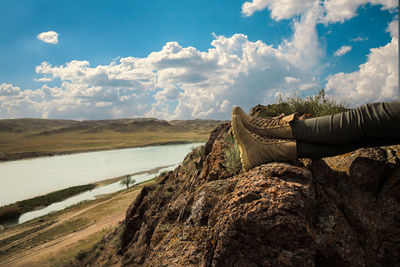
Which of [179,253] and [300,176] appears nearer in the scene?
[300,176]

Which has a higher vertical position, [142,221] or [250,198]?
[250,198]

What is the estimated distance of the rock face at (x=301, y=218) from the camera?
2324 millimetres

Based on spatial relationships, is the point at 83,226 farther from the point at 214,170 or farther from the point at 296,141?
the point at 296,141

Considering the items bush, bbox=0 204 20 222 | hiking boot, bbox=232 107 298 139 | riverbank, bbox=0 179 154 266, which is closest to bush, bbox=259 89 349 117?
hiking boot, bbox=232 107 298 139

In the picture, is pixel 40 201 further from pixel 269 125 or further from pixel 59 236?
pixel 269 125

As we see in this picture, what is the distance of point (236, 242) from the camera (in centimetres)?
247

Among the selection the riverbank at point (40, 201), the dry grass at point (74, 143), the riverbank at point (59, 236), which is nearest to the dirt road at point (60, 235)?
the riverbank at point (59, 236)

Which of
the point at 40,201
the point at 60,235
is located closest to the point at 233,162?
the point at 60,235

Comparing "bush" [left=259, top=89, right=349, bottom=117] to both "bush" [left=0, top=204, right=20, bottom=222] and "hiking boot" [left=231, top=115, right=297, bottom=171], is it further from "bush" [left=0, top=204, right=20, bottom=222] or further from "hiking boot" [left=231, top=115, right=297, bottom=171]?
"bush" [left=0, top=204, right=20, bottom=222]

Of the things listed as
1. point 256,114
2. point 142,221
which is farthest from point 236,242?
point 142,221

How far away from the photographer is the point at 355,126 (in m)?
2.56

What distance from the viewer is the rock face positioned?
7.63ft

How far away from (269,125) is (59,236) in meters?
20.9

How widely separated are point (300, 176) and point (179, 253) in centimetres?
184
